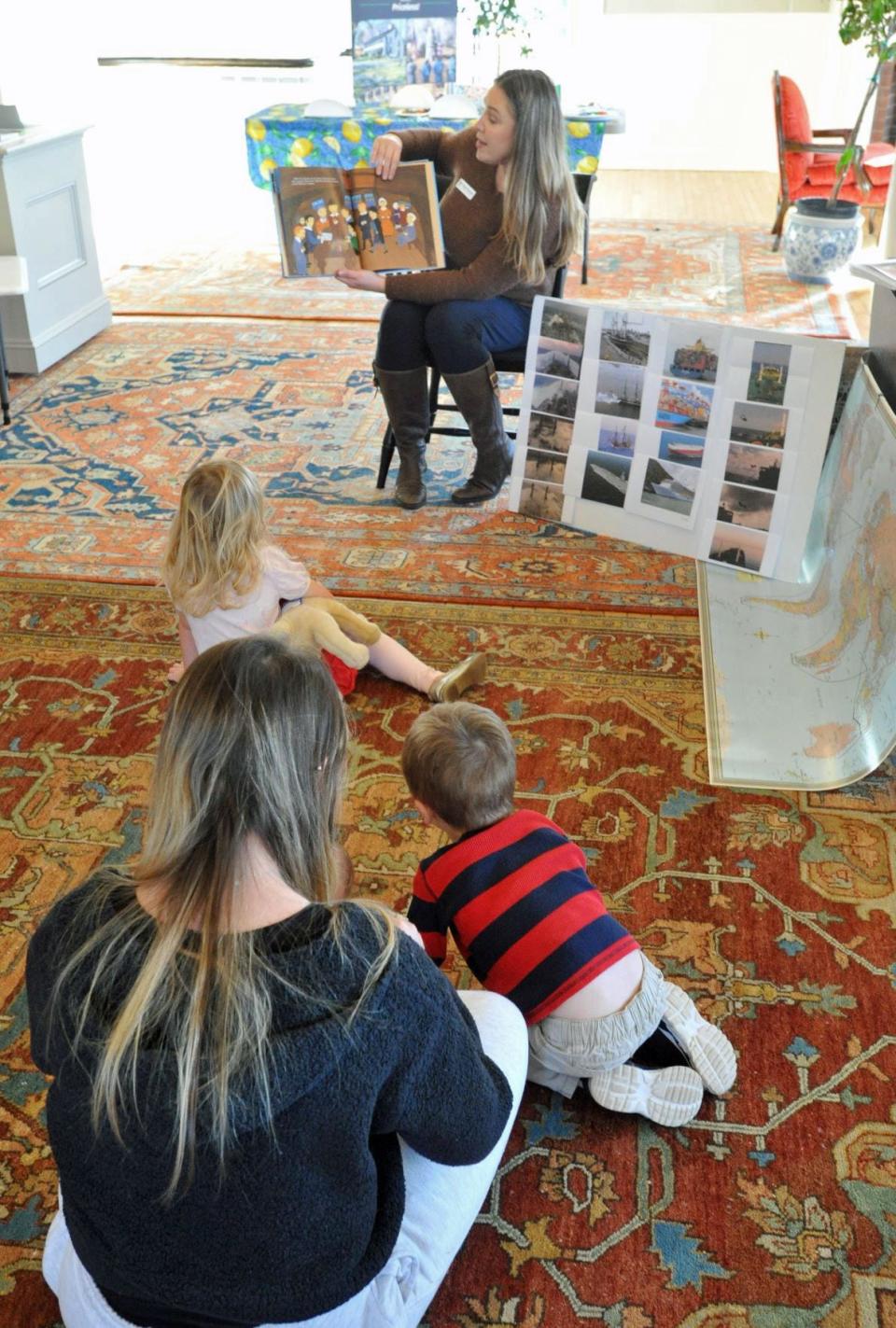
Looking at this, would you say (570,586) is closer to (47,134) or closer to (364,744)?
(364,744)

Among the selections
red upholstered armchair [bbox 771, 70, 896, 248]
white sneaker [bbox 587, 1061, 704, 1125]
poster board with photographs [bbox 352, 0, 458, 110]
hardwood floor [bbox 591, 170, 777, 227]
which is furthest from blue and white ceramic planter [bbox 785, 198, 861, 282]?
white sneaker [bbox 587, 1061, 704, 1125]

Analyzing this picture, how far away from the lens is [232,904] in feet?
3.84

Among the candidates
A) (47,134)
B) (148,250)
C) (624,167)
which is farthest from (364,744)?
(624,167)

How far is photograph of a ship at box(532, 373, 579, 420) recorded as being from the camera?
12.3 ft

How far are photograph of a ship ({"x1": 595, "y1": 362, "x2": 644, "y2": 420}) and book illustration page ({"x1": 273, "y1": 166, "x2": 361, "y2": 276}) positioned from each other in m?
0.88

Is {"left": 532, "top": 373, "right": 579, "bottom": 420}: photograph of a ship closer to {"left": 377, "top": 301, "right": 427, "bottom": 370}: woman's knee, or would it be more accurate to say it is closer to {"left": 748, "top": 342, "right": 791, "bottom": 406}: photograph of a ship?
{"left": 377, "top": 301, "right": 427, "bottom": 370}: woman's knee

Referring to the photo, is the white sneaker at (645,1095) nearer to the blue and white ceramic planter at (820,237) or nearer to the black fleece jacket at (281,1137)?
the black fleece jacket at (281,1137)

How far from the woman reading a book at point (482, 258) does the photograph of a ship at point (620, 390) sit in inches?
16.3

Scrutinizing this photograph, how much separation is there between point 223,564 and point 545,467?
157 centimetres

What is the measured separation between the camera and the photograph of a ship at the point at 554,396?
147 inches

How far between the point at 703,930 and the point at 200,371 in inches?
160

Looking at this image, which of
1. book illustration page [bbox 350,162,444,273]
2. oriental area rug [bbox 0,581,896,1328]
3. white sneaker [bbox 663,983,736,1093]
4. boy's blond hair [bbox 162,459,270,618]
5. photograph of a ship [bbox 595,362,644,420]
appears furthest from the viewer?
book illustration page [bbox 350,162,444,273]

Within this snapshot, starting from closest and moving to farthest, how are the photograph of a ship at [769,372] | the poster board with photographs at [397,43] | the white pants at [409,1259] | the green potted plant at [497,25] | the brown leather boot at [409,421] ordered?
the white pants at [409,1259] → the photograph of a ship at [769,372] → the brown leather boot at [409,421] → the poster board with photographs at [397,43] → the green potted plant at [497,25]

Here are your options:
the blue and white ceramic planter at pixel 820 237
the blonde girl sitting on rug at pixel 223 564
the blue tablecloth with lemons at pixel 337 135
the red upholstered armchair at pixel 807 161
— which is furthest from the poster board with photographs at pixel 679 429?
the red upholstered armchair at pixel 807 161
